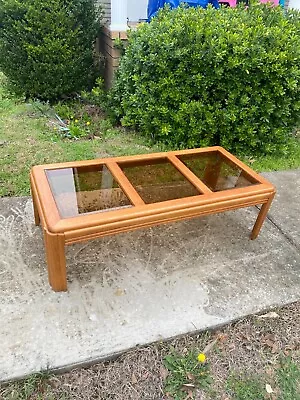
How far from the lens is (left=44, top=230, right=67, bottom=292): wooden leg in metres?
1.62

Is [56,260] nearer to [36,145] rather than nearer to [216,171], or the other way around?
[216,171]

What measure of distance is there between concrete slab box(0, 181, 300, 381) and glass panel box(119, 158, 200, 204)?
435mm

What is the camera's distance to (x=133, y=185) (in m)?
2.06

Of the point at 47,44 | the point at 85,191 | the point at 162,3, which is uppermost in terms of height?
the point at 162,3

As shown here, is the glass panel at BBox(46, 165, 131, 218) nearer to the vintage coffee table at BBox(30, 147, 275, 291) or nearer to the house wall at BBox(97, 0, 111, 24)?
the vintage coffee table at BBox(30, 147, 275, 291)

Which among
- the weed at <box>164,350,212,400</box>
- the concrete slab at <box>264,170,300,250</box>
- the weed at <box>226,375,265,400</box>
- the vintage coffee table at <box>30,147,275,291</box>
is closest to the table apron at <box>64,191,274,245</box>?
the vintage coffee table at <box>30,147,275,291</box>

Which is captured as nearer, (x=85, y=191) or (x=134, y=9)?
(x=85, y=191)

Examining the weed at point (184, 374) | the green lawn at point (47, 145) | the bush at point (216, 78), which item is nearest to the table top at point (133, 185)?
the weed at point (184, 374)

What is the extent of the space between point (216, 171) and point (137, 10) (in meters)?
3.37

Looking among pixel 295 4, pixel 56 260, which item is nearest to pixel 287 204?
pixel 56 260

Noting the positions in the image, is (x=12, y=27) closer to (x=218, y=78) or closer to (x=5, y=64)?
(x=5, y=64)

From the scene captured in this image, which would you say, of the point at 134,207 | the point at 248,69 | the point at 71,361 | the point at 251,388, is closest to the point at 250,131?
the point at 248,69

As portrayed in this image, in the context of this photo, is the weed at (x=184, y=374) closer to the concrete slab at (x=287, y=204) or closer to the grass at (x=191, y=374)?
the grass at (x=191, y=374)

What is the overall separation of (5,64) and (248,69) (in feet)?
9.05
